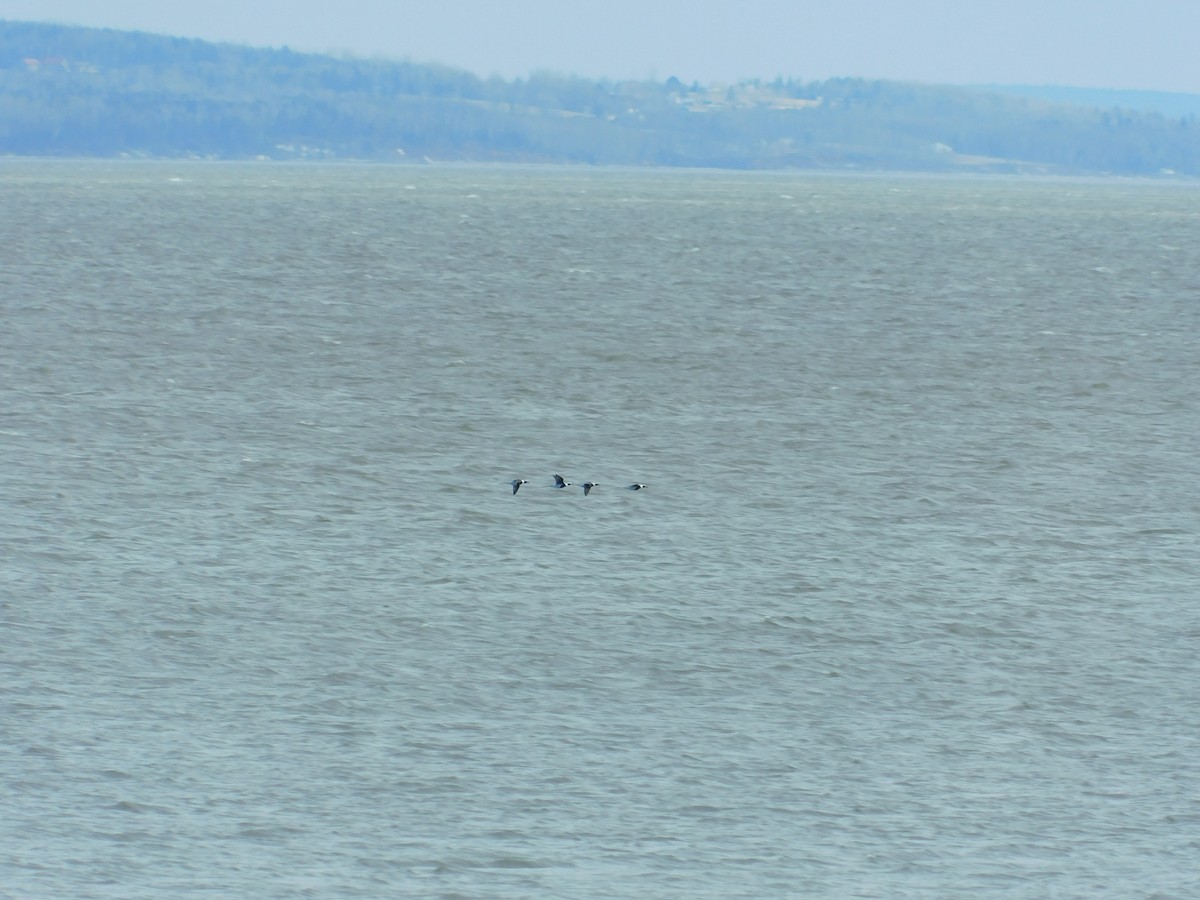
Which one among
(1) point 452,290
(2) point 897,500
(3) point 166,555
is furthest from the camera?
(1) point 452,290

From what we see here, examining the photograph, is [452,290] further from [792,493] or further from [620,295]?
[792,493]

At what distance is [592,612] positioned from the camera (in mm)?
21281

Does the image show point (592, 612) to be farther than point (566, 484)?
No

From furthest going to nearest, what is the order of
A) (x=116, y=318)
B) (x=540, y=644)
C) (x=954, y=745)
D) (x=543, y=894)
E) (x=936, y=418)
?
1. (x=116, y=318)
2. (x=936, y=418)
3. (x=540, y=644)
4. (x=954, y=745)
5. (x=543, y=894)

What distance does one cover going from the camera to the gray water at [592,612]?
1446 cm

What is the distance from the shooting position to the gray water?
47.4ft

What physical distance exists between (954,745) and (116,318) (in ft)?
124

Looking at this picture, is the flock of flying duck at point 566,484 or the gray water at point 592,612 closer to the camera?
the gray water at point 592,612

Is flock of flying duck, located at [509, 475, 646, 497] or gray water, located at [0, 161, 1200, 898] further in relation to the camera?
flock of flying duck, located at [509, 475, 646, 497]

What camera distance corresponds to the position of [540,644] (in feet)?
65.1

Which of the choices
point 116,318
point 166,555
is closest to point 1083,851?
point 166,555

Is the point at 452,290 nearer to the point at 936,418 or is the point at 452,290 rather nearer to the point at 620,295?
the point at 620,295

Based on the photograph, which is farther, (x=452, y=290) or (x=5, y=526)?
(x=452, y=290)

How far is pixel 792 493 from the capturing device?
2844 cm
